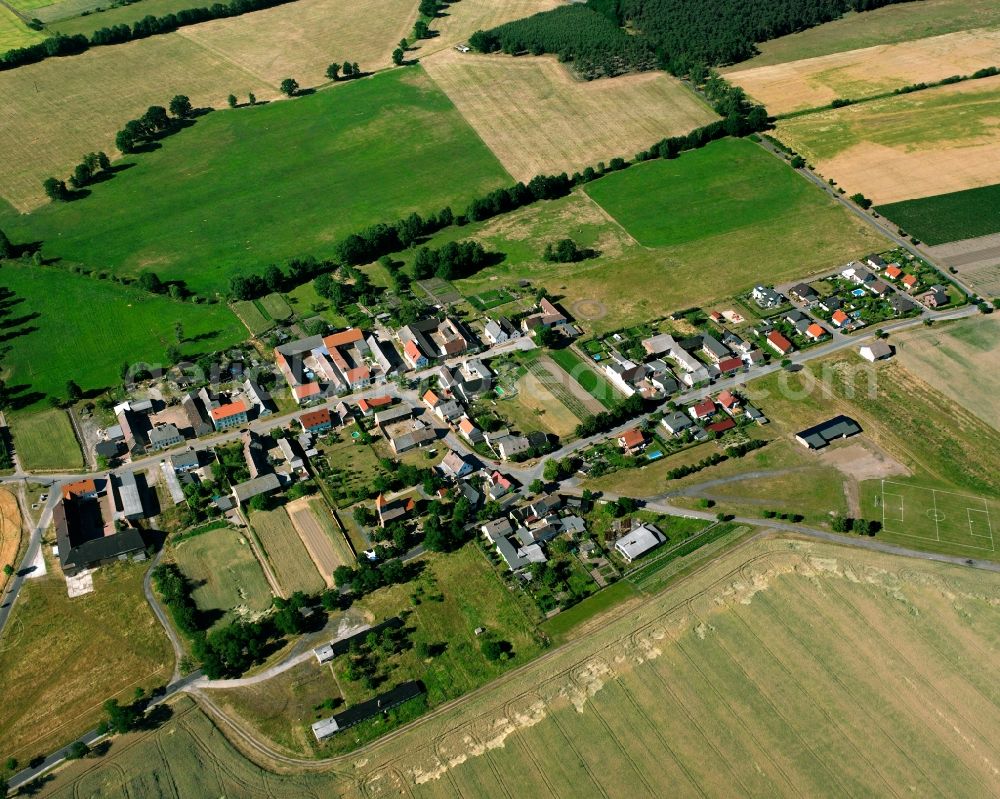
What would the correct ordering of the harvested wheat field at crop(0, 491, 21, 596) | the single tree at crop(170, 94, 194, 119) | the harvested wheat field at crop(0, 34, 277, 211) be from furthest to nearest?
the single tree at crop(170, 94, 194, 119)
the harvested wheat field at crop(0, 34, 277, 211)
the harvested wheat field at crop(0, 491, 21, 596)

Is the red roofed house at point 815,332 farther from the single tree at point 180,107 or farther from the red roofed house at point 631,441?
the single tree at point 180,107

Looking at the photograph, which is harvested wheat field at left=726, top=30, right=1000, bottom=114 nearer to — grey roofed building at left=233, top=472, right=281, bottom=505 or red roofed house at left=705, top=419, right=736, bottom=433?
red roofed house at left=705, top=419, right=736, bottom=433

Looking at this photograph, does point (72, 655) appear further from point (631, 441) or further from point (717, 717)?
point (631, 441)

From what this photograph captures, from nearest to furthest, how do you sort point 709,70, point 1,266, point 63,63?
point 1,266 → point 709,70 → point 63,63

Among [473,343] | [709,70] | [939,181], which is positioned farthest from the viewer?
[709,70]

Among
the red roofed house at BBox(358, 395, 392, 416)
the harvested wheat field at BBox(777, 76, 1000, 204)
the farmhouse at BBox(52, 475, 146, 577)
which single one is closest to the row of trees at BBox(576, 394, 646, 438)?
the red roofed house at BBox(358, 395, 392, 416)

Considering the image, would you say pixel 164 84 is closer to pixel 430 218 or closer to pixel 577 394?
pixel 430 218

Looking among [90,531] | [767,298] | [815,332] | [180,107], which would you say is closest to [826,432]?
[815,332]

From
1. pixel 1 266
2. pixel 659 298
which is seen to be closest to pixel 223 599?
pixel 659 298
